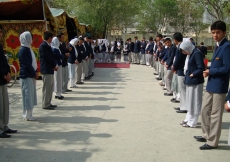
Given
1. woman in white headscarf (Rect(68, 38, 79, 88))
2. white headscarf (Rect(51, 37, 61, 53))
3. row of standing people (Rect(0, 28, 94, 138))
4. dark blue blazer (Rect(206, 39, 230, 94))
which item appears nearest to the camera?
dark blue blazer (Rect(206, 39, 230, 94))

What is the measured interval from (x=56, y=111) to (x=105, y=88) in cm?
367

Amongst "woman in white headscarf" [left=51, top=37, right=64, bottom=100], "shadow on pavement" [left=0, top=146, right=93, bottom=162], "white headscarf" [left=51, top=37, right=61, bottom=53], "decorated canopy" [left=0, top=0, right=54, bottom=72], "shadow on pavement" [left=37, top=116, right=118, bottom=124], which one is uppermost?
"decorated canopy" [left=0, top=0, right=54, bottom=72]

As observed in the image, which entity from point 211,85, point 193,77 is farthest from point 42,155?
point 193,77

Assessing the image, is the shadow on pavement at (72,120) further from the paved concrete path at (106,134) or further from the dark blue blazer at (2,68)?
the dark blue blazer at (2,68)

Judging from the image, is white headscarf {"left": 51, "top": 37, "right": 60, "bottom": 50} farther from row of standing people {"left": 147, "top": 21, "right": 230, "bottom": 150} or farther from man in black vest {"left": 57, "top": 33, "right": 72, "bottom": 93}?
row of standing people {"left": 147, "top": 21, "right": 230, "bottom": 150}

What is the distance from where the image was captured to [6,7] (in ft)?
36.8

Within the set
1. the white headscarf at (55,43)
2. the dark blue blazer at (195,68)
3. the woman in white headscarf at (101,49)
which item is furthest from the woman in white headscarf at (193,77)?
the woman in white headscarf at (101,49)

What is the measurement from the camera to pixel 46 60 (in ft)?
23.2

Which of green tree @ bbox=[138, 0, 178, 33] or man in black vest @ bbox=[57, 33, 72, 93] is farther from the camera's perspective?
green tree @ bbox=[138, 0, 178, 33]

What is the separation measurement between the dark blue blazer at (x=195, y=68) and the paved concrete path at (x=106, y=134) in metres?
0.97

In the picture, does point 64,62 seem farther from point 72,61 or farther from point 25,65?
point 25,65

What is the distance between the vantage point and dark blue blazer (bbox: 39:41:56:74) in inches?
275

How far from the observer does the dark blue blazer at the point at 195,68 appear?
5.44m

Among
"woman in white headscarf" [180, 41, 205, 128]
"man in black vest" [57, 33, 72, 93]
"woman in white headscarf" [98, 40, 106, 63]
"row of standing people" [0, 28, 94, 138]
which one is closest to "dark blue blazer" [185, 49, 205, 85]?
"woman in white headscarf" [180, 41, 205, 128]
